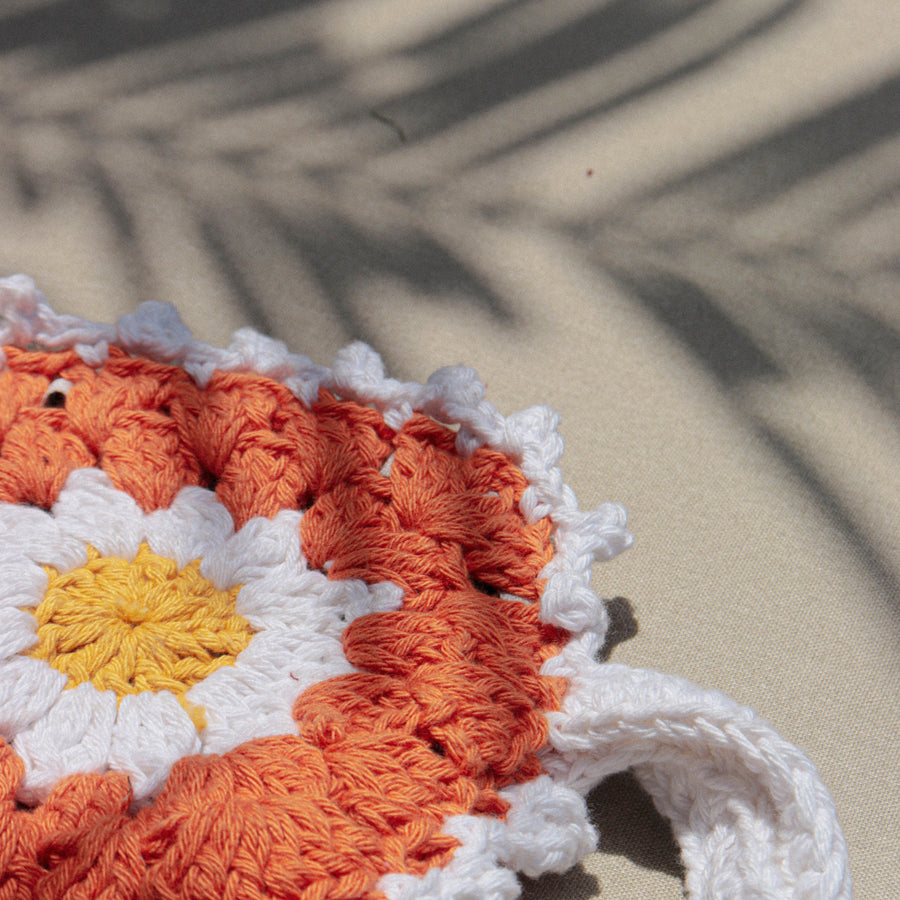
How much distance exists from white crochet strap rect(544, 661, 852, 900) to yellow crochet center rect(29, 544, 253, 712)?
0.28 m

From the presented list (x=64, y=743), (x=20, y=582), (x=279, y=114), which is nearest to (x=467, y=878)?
(x=64, y=743)

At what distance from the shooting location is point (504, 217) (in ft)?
3.36

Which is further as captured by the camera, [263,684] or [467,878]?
[263,684]

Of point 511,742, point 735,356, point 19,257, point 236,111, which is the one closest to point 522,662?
point 511,742

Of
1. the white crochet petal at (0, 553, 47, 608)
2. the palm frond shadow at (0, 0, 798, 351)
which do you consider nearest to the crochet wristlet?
the white crochet petal at (0, 553, 47, 608)

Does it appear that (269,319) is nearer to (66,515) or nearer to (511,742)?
(66,515)

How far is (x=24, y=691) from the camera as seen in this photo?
658mm

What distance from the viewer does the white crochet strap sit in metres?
0.57

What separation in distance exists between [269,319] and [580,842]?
580 mm

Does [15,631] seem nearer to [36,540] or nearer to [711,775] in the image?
[36,540]

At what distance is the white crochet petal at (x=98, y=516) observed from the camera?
75 cm

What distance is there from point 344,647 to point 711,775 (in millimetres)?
282

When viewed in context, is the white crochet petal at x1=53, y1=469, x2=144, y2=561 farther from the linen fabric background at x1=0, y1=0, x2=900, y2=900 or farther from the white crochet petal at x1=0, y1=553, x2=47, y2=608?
the linen fabric background at x1=0, y1=0, x2=900, y2=900

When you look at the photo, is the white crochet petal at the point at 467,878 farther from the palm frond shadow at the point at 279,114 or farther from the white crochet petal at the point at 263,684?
the palm frond shadow at the point at 279,114
